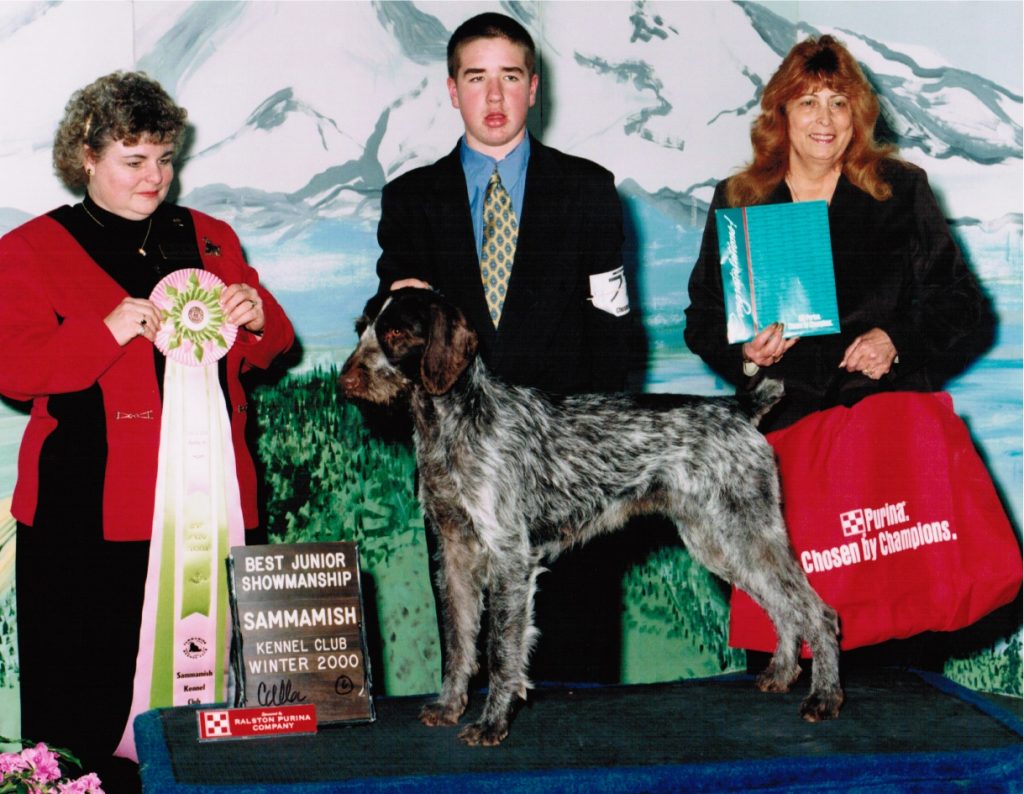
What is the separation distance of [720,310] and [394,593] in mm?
1507

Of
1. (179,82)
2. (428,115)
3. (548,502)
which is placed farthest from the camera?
(428,115)

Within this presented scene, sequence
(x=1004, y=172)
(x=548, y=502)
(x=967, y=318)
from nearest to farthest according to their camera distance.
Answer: (x=548, y=502) → (x=967, y=318) → (x=1004, y=172)

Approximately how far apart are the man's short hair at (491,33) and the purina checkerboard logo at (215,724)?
1766 millimetres

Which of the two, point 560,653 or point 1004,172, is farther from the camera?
point 1004,172

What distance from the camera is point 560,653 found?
11.0 ft

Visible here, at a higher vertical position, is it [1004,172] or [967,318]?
[1004,172]

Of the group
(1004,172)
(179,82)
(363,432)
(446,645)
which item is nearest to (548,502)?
(446,645)

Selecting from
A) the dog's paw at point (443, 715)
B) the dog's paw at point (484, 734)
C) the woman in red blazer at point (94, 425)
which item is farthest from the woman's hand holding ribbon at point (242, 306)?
the dog's paw at point (484, 734)

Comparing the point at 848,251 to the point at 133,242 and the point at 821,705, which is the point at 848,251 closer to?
the point at 821,705

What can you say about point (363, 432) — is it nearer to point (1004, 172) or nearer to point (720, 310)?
point (720, 310)

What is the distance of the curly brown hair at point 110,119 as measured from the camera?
3.07 meters

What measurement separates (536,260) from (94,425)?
1251mm

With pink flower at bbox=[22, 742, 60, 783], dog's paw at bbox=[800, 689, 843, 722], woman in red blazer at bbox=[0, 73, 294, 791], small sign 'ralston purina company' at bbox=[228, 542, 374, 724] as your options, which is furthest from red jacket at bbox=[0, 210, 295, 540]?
dog's paw at bbox=[800, 689, 843, 722]

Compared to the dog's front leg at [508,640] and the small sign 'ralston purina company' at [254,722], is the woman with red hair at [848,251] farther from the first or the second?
the small sign 'ralston purina company' at [254,722]
